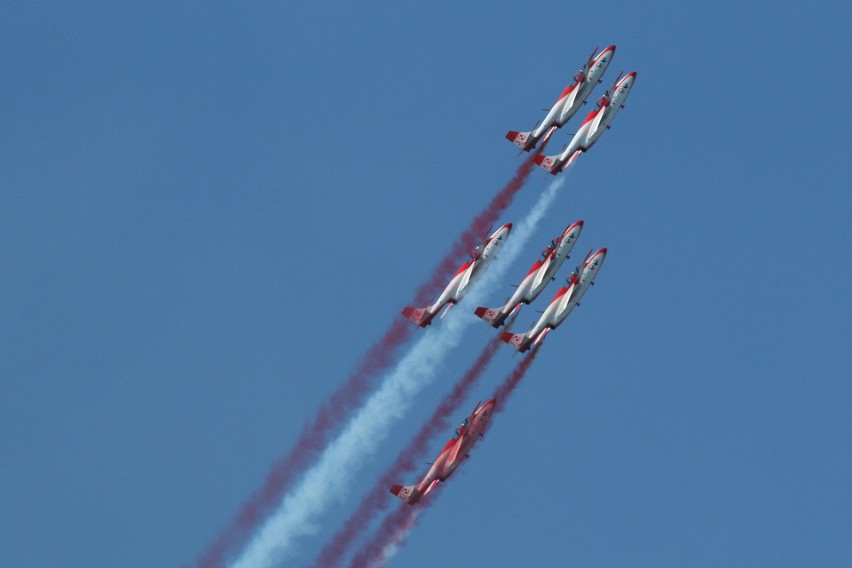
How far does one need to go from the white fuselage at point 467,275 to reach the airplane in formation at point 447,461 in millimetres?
7392

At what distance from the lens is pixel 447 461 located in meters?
143

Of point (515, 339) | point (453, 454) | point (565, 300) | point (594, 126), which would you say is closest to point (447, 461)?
point (453, 454)

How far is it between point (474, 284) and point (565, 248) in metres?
6.72

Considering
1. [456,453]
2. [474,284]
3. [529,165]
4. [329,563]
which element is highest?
[529,165]

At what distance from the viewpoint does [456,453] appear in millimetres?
142875

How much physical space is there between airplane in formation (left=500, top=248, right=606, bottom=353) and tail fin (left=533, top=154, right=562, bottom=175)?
739 centimetres

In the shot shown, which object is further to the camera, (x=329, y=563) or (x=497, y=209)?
(x=497, y=209)

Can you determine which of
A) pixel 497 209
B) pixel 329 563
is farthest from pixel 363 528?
pixel 497 209

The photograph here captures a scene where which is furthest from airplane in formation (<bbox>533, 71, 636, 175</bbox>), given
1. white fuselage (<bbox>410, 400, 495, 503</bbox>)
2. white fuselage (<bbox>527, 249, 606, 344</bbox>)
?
white fuselage (<bbox>410, 400, 495, 503</bbox>)

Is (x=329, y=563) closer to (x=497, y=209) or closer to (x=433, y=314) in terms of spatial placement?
(x=433, y=314)

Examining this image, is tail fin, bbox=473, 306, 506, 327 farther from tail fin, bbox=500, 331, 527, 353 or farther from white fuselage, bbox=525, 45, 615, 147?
white fuselage, bbox=525, 45, 615, 147

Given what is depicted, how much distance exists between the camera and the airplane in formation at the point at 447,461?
142 meters

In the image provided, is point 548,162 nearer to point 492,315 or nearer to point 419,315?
point 492,315

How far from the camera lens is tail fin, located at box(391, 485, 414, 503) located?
5595 inches
